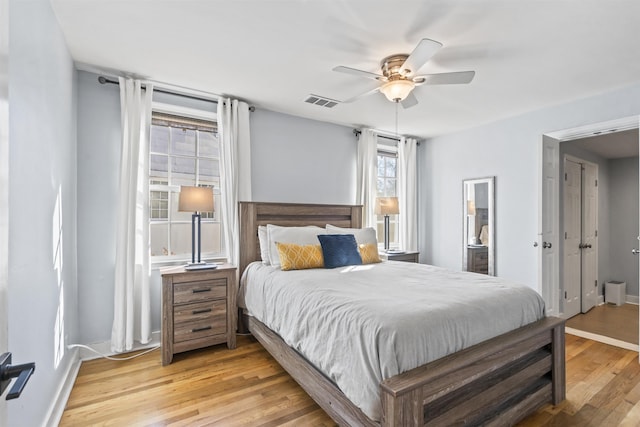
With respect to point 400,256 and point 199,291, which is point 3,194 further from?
point 400,256

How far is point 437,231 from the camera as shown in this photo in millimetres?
5059

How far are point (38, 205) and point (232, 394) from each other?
1699 millimetres

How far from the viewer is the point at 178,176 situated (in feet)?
11.0

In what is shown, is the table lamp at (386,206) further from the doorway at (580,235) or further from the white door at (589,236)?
the white door at (589,236)

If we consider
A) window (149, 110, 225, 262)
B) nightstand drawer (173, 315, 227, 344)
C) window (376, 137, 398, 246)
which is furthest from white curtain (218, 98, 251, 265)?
window (376, 137, 398, 246)

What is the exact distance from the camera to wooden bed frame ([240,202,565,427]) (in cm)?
143

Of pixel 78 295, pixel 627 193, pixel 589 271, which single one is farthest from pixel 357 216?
pixel 627 193

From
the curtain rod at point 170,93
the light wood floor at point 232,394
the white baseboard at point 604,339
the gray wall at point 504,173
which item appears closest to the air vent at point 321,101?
the curtain rod at point 170,93

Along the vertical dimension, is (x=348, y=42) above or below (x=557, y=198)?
above

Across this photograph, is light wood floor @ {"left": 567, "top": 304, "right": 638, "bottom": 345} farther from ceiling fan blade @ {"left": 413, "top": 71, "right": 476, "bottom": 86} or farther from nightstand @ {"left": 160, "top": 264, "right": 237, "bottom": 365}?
nightstand @ {"left": 160, "top": 264, "right": 237, "bottom": 365}

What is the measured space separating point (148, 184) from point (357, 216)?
2486mm

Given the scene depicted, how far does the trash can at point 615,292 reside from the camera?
466cm

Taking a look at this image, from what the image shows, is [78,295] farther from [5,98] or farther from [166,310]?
[5,98]

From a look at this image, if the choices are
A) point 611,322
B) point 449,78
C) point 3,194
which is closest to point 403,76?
point 449,78
